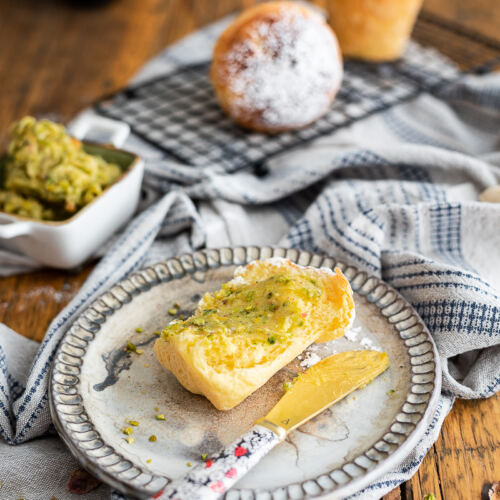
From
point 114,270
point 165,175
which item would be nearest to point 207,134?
point 165,175

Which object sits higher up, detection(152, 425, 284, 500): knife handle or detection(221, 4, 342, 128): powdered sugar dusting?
detection(221, 4, 342, 128): powdered sugar dusting

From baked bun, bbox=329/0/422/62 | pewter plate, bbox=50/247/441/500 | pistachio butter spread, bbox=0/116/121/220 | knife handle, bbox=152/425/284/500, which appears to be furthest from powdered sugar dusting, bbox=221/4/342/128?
knife handle, bbox=152/425/284/500

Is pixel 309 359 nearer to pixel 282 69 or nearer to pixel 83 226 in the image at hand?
pixel 83 226

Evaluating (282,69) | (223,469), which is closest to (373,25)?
(282,69)

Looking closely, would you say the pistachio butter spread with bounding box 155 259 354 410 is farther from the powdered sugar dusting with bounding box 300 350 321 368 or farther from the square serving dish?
the square serving dish

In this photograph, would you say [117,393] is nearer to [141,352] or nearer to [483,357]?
[141,352]

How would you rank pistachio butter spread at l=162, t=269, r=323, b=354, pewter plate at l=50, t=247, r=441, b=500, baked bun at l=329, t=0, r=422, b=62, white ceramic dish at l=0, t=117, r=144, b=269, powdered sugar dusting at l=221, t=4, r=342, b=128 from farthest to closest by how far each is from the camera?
baked bun at l=329, t=0, r=422, b=62
powdered sugar dusting at l=221, t=4, r=342, b=128
white ceramic dish at l=0, t=117, r=144, b=269
pistachio butter spread at l=162, t=269, r=323, b=354
pewter plate at l=50, t=247, r=441, b=500
